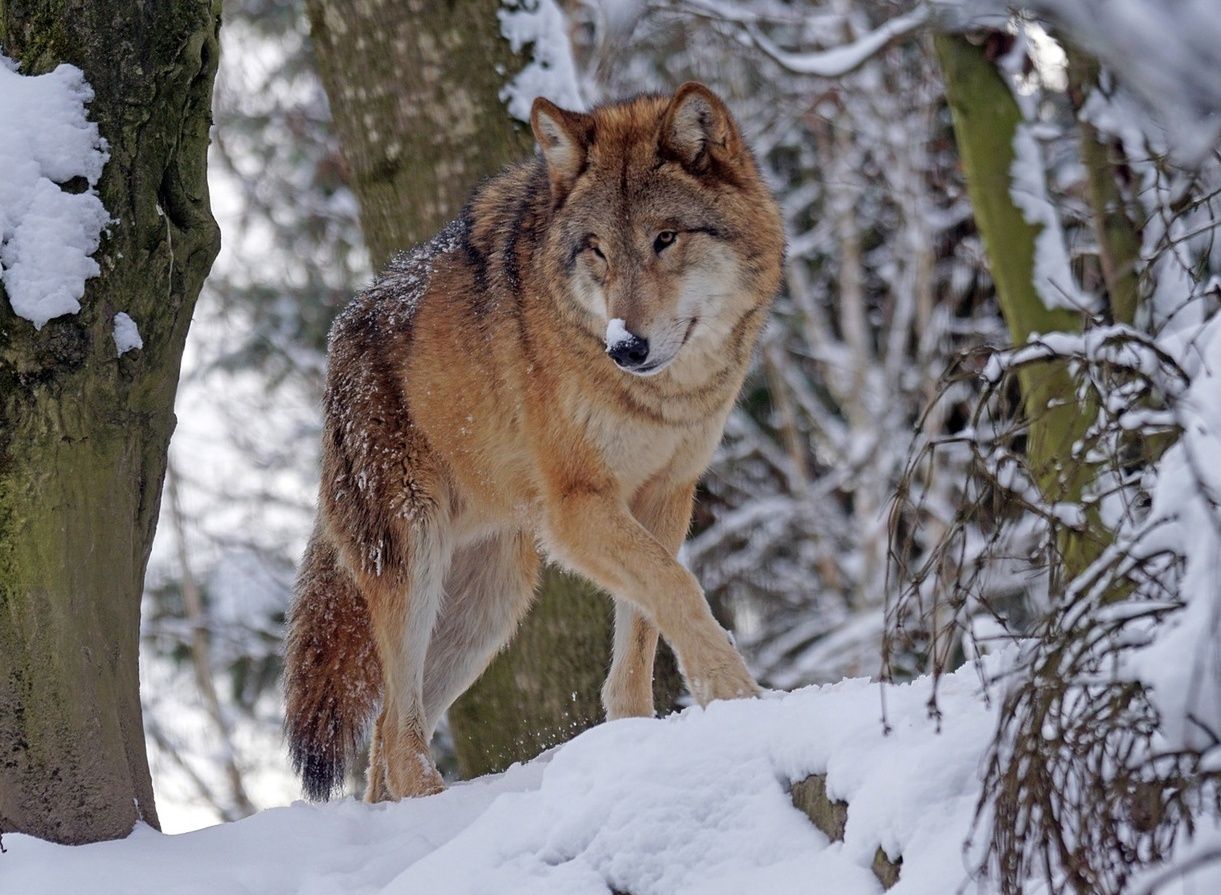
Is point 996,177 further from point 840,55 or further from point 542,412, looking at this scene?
point 542,412

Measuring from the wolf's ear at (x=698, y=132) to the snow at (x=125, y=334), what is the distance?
6.22 feet

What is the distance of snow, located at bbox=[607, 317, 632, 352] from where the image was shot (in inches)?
174

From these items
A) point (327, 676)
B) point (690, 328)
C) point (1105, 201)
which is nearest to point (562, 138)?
point (690, 328)

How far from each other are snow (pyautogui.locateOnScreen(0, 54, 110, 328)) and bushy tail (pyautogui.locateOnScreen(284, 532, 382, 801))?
188 centimetres

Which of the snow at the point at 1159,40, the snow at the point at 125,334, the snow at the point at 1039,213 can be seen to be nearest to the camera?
the snow at the point at 1159,40

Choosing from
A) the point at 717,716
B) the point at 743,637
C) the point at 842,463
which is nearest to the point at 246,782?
the point at 743,637

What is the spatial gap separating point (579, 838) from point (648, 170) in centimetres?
243

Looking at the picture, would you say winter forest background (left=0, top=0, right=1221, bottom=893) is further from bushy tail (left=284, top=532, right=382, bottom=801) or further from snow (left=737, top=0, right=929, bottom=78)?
bushy tail (left=284, top=532, right=382, bottom=801)

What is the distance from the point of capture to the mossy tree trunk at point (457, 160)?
6.01m

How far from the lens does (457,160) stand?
6352mm

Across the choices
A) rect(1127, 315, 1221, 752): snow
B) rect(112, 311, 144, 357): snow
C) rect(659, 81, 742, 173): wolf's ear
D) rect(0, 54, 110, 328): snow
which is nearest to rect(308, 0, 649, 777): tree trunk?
rect(659, 81, 742, 173): wolf's ear

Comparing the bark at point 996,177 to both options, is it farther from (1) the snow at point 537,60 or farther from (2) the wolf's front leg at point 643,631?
(2) the wolf's front leg at point 643,631

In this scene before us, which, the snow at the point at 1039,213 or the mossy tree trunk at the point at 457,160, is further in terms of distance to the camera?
the snow at the point at 1039,213

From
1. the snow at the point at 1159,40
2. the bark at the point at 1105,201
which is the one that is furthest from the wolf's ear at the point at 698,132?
the snow at the point at 1159,40
